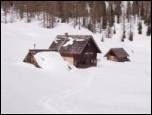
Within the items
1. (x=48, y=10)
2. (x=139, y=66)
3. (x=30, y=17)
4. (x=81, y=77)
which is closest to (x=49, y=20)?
(x=30, y=17)

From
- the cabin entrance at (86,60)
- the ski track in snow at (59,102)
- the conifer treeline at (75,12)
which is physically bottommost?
the ski track in snow at (59,102)

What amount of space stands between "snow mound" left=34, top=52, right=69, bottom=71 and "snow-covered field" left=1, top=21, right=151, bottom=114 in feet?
0.61

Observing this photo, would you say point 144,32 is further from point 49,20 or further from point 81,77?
point 81,77

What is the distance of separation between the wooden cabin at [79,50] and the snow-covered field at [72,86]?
170 centimetres

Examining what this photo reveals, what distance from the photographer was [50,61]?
4109cm

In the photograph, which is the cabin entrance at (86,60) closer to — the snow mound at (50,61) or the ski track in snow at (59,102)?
the snow mound at (50,61)

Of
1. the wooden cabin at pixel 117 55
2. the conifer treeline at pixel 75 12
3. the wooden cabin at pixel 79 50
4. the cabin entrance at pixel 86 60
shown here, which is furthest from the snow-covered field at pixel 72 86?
the conifer treeline at pixel 75 12

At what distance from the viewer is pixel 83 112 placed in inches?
883

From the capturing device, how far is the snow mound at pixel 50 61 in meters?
39.9

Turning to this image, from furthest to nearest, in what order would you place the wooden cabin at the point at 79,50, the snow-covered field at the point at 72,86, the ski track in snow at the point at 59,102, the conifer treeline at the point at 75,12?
1. the conifer treeline at the point at 75,12
2. the wooden cabin at the point at 79,50
3. the snow-covered field at the point at 72,86
4. the ski track in snow at the point at 59,102

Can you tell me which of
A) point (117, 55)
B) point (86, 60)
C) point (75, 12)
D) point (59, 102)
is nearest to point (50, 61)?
point (86, 60)

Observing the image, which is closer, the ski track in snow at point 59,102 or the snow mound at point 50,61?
the ski track in snow at point 59,102

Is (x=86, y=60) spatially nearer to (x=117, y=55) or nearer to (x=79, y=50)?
(x=79, y=50)

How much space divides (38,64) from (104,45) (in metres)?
27.6
